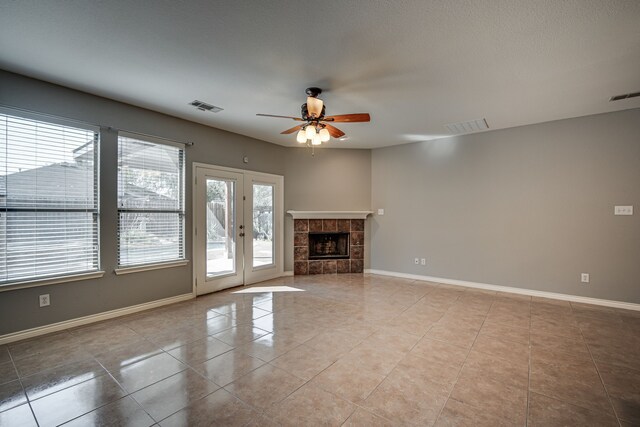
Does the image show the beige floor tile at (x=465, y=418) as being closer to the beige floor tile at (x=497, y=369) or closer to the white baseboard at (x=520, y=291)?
the beige floor tile at (x=497, y=369)

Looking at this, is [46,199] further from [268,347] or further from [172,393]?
[268,347]

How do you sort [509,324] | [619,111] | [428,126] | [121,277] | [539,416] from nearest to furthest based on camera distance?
1. [539,416]
2. [509,324]
3. [121,277]
4. [619,111]
5. [428,126]

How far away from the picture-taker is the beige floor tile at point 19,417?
1806 mm

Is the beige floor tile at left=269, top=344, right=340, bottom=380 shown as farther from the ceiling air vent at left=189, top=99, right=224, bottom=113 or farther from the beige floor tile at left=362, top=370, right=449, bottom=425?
the ceiling air vent at left=189, top=99, right=224, bottom=113

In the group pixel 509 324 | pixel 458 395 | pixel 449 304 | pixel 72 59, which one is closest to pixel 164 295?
pixel 72 59

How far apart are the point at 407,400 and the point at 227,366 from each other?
58.5 inches

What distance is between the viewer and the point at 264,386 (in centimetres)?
219

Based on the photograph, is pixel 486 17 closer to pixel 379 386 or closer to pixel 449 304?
pixel 379 386

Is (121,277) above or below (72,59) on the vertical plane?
below

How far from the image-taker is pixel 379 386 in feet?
7.21

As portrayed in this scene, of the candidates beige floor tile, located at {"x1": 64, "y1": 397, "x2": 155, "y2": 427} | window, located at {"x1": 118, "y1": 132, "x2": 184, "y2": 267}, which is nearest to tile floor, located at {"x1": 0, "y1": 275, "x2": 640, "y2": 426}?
beige floor tile, located at {"x1": 64, "y1": 397, "x2": 155, "y2": 427}

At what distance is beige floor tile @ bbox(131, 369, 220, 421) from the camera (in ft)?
6.35

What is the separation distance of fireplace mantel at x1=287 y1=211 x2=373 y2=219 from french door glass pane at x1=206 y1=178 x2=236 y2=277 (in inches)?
53.7

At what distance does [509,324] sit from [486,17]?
3.25 meters
